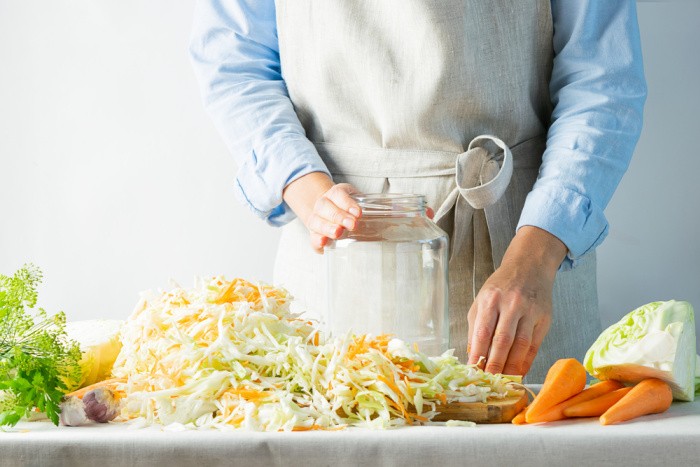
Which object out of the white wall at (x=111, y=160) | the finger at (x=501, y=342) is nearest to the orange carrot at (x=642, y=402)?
the finger at (x=501, y=342)

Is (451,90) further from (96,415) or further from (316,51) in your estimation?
(96,415)

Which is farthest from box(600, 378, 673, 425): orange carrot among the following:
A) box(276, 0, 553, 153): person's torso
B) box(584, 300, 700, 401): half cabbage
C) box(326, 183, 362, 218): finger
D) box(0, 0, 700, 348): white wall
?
box(0, 0, 700, 348): white wall

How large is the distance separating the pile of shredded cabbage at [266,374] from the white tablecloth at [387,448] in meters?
0.04

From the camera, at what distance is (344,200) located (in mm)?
1190

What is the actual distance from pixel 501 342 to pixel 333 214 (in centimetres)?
28

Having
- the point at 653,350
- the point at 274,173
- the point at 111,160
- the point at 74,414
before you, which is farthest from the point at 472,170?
the point at 111,160

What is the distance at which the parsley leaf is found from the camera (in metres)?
0.91

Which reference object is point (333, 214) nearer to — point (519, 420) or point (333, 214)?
point (333, 214)

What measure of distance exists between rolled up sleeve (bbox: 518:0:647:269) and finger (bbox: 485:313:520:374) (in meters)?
0.23

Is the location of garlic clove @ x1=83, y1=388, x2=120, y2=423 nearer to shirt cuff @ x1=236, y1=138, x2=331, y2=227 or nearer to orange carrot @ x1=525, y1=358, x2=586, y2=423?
orange carrot @ x1=525, y1=358, x2=586, y2=423

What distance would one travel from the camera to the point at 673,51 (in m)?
2.08

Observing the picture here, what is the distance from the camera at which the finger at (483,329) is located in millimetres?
1177

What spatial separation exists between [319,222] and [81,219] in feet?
4.24

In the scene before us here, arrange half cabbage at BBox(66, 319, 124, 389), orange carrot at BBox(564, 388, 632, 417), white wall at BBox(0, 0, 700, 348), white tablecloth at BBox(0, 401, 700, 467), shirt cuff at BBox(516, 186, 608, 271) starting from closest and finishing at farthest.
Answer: white tablecloth at BBox(0, 401, 700, 467) → orange carrot at BBox(564, 388, 632, 417) → half cabbage at BBox(66, 319, 124, 389) → shirt cuff at BBox(516, 186, 608, 271) → white wall at BBox(0, 0, 700, 348)
